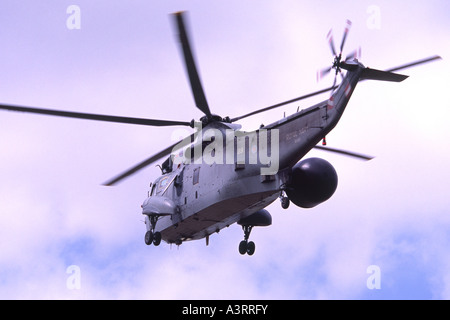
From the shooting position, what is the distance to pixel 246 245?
27.2m

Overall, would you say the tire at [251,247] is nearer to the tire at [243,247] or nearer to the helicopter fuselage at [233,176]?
the tire at [243,247]

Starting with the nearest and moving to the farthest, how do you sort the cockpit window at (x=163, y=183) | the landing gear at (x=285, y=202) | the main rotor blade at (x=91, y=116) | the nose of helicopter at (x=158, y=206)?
1. the main rotor blade at (x=91, y=116)
2. the landing gear at (x=285, y=202)
3. the nose of helicopter at (x=158, y=206)
4. the cockpit window at (x=163, y=183)

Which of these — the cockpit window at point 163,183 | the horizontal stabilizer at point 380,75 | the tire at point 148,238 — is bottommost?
the tire at point 148,238

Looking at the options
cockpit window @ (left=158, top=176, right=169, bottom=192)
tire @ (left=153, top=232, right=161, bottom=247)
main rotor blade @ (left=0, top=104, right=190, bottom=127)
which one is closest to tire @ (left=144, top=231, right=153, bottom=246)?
tire @ (left=153, top=232, right=161, bottom=247)

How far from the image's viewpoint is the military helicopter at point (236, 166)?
2017cm

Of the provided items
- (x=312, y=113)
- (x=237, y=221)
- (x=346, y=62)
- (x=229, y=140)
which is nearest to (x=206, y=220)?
(x=237, y=221)

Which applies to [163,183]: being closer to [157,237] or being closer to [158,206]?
[158,206]

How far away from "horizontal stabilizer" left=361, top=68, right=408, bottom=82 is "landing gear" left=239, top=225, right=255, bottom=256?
9589mm

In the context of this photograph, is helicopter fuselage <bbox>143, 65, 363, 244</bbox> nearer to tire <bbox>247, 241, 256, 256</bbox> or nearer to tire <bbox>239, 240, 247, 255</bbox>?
tire <bbox>239, 240, 247, 255</bbox>

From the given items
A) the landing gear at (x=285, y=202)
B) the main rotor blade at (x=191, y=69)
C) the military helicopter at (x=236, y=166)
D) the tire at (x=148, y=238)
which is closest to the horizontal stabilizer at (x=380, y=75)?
the military helicopter at (x=236, y=166)

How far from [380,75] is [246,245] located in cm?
1018

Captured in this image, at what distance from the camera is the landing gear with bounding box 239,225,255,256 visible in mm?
27172

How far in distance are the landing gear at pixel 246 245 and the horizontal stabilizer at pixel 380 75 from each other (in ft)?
31.5

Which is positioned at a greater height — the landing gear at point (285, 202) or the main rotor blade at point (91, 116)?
the main rotor blade at point (91, 116)
